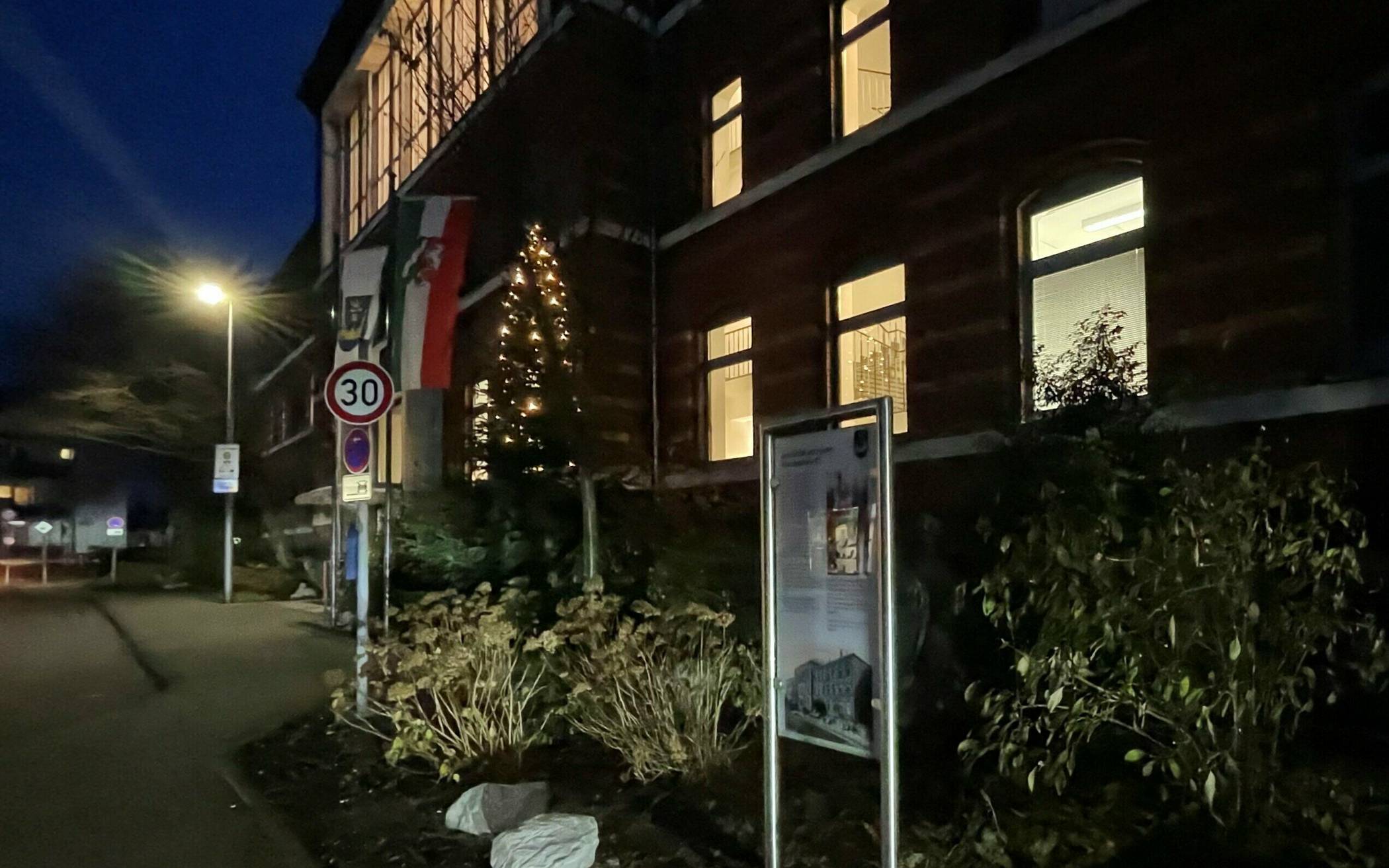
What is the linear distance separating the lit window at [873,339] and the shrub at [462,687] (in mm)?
4700

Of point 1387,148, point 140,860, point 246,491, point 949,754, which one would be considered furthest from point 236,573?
point 1387,148

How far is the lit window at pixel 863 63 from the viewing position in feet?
36.3

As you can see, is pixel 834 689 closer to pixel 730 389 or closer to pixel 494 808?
pixel 494 808

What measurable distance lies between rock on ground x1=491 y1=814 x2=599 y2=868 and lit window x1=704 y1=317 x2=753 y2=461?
24.2 feet

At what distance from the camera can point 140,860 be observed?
5875 millimetres

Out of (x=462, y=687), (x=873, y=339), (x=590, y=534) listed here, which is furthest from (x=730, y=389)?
(x=462, y=687)

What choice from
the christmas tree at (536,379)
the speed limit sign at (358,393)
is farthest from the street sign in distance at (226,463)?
the speed limit sign at (358,393)

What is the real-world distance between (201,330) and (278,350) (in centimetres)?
234

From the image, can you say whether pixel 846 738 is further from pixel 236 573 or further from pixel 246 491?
pixel 246 491

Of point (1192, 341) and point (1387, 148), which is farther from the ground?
point (1387, 148)

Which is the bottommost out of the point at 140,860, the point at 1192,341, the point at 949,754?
the point at 140,860

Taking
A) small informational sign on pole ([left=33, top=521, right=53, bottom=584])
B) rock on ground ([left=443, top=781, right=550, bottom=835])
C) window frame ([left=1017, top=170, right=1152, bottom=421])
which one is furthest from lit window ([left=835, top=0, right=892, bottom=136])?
small informational sign on pole ([left=33, top=521, right=53, bottom=584])

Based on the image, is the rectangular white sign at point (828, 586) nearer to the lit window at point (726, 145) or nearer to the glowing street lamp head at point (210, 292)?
the lit window at point (726, 145)

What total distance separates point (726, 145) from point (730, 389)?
298 centimetres
